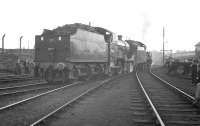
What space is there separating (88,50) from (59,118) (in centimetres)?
999

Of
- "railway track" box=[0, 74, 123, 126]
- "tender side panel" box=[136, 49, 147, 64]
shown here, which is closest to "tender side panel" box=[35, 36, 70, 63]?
"railway track" box=[0, 74, 123, 126]

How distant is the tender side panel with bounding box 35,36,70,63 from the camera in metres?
14.6

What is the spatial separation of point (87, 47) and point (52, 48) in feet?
7.64

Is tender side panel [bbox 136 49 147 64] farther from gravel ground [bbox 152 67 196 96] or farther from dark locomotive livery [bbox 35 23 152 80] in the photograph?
dark locomotive livery [bbox 35 23 152 80]

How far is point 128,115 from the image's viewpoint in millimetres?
7184

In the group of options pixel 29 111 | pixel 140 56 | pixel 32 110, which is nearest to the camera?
pixel 29 111

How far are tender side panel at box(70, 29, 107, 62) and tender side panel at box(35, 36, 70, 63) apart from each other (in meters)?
0.40

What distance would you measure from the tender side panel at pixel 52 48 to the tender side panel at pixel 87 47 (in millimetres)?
395

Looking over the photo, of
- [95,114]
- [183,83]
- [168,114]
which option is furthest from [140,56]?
[95,114]

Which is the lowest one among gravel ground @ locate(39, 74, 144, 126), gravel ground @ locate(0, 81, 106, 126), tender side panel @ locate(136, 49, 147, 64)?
gravel ground @ locate(39, 74, 144, 126)

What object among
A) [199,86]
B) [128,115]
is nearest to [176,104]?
[199,86]

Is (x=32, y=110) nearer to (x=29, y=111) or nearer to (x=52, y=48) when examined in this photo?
(x=29, y=111)

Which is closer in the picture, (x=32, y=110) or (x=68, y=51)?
(x=32, y=110)

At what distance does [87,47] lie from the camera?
16.2 metres
